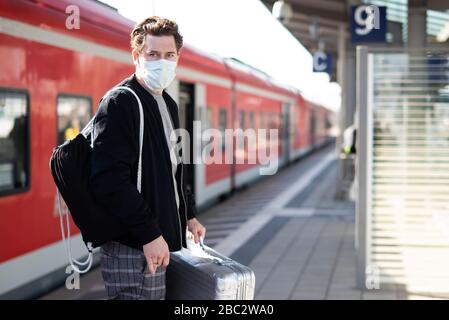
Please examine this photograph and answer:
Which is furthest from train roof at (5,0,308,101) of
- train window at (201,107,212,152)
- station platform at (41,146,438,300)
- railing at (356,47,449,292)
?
railing at (356,47,449,292)

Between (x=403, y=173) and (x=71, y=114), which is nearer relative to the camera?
(x=403, y=173)

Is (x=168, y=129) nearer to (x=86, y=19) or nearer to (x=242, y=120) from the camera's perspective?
(x=86, y=19)

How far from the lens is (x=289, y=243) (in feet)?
31.7

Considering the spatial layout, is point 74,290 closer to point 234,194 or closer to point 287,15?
point 287,15

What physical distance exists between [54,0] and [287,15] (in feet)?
19.1

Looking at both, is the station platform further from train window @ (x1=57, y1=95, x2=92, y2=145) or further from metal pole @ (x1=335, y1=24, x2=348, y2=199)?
train window @ (x1=57, y1=95, x2=92, y2=145)

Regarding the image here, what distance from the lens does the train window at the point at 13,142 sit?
18.6ft

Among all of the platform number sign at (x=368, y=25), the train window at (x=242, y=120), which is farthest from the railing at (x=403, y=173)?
the train window at (x=242, y=120)

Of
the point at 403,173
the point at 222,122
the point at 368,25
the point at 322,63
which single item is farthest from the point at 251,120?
the point at 403,173

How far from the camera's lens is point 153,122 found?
8.96 ft

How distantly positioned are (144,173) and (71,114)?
4.43 m

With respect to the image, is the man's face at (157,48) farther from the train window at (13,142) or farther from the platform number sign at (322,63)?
the platform number sign at (322,63)

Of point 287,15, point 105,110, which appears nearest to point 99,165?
point 105,110

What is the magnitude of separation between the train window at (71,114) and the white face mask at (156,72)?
4.00 meters
